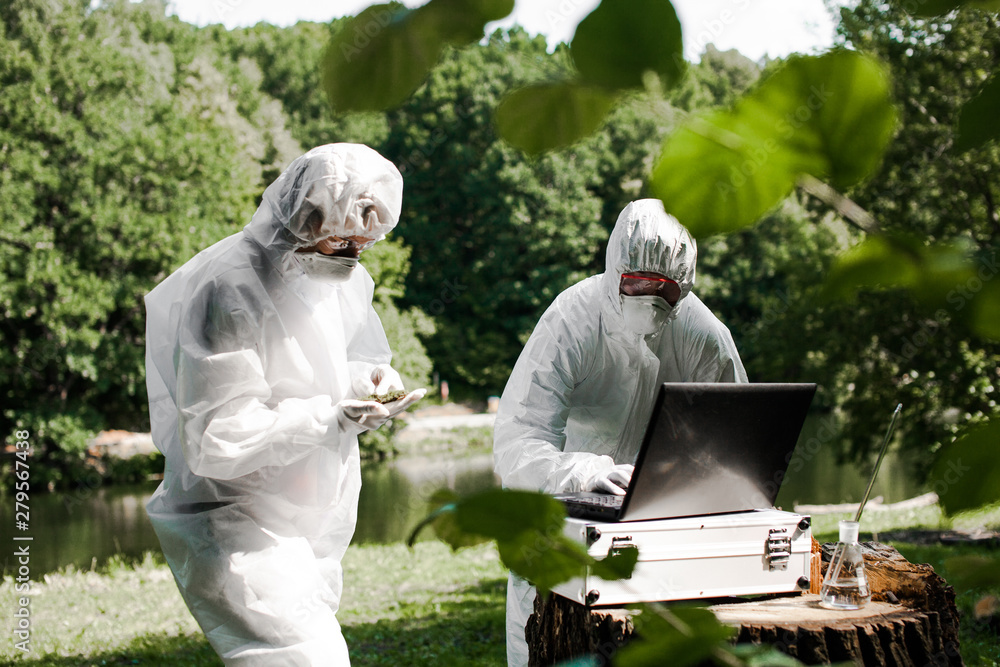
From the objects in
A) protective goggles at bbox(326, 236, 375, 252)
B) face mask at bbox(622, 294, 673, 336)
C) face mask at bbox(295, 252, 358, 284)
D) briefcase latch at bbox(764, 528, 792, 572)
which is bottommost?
briefcase latch at bbox(764, 528, 792, 572)

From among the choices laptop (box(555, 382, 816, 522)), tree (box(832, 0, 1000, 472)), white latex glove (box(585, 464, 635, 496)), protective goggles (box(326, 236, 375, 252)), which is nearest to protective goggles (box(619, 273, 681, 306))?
white latex glove (box(585, 464, 635, 496))

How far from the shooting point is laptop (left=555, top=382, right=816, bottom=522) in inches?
85.2

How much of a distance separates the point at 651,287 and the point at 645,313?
0.10 m

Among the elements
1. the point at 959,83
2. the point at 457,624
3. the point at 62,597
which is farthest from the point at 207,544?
the point at 959,83

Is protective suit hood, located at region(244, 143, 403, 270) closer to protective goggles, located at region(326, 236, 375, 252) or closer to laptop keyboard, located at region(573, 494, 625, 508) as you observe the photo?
A: protective goggles, located at region(326, 236, 375, 252)

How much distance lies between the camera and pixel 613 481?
2.84m

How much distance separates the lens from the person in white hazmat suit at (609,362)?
10.5ft

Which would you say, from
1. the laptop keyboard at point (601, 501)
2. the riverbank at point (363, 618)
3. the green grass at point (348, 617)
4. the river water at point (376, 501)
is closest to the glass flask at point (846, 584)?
the laptop keyboard at point (601, 501)

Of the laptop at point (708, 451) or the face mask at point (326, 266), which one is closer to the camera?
the laptop at point (708, 451)

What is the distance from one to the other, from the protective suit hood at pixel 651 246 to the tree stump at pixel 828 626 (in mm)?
1185

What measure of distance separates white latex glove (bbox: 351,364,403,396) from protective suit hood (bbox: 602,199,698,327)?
1.02 meters

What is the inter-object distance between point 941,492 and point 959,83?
44.0 ft

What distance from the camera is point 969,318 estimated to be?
0.41 metres

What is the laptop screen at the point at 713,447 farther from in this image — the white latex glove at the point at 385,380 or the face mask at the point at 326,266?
the face mask at the point at 326,266
